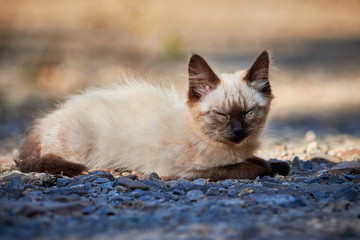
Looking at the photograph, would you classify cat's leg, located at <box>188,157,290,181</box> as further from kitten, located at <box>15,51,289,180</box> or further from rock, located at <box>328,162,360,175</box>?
rock, located at <box>328,162,360,175</box>

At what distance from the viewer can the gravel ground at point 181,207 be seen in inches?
107

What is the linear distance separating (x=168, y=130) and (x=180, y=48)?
692 centimetres

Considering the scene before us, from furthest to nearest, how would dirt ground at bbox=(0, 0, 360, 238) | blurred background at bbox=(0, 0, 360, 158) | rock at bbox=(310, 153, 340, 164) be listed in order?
blurred background at bbox=(0, 0, 360, 158) < dirt ground at bbox=(0, 0, 360, 238) < rock at bbox=(310, 153, 340, 164)

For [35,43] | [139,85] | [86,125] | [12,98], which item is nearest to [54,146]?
[86,125]

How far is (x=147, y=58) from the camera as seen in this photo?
1166 centimetres

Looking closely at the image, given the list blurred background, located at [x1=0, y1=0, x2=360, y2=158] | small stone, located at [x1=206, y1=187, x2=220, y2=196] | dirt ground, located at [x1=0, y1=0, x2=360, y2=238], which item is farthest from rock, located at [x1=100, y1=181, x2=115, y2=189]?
blurred background, located at [x1=0, y1=0, x2=360, y2=158]

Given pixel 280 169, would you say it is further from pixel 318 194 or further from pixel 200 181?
pixel 318 194

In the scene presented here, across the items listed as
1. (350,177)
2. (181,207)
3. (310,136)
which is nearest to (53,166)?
(181,207)

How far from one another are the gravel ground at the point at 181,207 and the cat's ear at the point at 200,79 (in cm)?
88

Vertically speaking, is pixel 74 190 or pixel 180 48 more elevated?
pixel 180 48

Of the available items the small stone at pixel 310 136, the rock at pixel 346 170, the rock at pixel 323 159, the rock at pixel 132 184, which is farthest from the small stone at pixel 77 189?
the small stone at pixel 310 136

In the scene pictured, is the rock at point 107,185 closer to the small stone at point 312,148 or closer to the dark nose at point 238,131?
the dark nose at point 238,131

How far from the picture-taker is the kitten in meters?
4.51

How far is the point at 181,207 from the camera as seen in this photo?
3.36m
